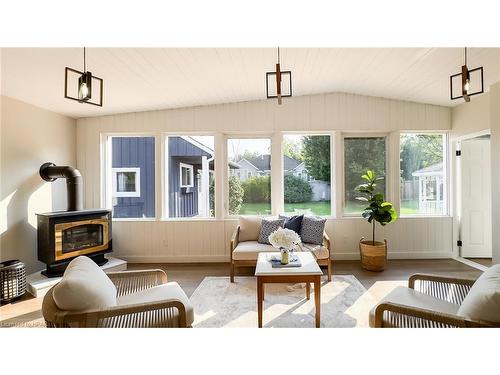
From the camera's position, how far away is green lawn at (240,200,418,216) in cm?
475

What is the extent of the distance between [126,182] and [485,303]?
4.90 metres

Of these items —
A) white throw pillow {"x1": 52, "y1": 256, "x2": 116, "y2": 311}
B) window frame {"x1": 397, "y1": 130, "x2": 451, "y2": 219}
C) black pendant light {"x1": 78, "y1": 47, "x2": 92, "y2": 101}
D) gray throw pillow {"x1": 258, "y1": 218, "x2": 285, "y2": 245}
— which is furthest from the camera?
window frame {"x1": 397, "y1": 130, "x2": 451, "y2": 219}

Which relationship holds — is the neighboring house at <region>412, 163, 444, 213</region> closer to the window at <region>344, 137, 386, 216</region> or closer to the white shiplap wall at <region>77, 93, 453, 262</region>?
the white shiplap wall at <region>77, 93, 453, 262</region>

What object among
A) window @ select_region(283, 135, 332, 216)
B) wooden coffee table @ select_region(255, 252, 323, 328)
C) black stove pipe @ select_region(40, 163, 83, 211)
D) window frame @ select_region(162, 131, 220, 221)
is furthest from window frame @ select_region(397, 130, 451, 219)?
black stove pipe @ select_region(40, 163, 83, 211)

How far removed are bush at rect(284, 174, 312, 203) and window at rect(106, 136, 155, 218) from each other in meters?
2.40

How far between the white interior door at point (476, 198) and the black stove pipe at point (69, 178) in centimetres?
631

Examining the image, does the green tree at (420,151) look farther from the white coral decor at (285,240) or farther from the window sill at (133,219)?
the window sill at (133,219)

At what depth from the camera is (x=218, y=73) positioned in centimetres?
341

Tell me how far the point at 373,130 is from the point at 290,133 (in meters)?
1.46

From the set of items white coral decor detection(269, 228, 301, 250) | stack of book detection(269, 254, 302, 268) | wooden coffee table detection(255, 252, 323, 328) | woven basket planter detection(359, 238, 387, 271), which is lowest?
woven basket planter detection(359, 238, 387, 271)

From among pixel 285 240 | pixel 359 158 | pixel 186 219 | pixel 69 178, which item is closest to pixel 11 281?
pixel 69 178

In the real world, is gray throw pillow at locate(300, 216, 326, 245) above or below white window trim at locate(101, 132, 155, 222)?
below

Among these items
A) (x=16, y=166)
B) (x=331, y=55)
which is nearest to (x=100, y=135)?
(x=16, y=166)
